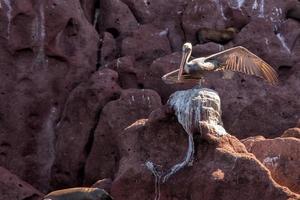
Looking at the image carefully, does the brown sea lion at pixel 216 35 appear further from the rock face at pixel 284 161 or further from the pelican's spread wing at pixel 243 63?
the rock face at pixel 284 161

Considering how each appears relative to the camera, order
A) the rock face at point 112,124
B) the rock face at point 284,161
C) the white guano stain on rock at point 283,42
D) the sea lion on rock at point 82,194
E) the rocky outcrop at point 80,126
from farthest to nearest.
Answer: the white guano stain on rock at point 283,42 < the rocky outcrop at point 80,126 < the rock face at point 112,124 < the sea lion on rock at point 82,194 < the rock face at point 284,161

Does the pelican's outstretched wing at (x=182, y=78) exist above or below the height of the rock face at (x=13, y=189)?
above

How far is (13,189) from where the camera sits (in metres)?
12.0

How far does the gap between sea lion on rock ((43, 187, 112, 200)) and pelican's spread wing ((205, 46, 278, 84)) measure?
8.15ft

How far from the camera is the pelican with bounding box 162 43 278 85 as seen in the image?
11.6 metres

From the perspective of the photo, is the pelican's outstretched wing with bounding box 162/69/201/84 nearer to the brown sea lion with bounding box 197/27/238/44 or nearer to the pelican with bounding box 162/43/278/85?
the pelican with bounding box 162/43/278/85

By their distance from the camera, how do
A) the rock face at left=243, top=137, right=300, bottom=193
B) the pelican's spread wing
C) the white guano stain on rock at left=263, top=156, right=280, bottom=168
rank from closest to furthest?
the rock face at left=243, top=137, right=300, bottom=193 → the white guano stain on rock at left=263, top=156, right=280, bottom=168 → the pelican's spread wing

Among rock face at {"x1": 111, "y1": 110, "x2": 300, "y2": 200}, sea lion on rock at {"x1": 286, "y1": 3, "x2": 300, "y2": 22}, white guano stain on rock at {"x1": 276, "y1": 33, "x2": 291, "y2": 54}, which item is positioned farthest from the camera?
sea lion on rock at {"x1": 286, "y1": 3, "x2": 300, "y2": 22}

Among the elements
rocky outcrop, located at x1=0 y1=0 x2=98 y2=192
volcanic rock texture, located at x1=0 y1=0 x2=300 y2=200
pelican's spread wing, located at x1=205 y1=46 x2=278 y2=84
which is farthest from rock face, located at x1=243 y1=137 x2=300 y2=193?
rocky outcrop, located at x1=0 y1=0 x2=98 y2=192

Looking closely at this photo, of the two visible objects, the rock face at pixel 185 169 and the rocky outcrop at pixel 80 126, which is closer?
the rock face at pixel 185 169

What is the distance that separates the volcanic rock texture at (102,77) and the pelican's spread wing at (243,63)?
1.89 ft

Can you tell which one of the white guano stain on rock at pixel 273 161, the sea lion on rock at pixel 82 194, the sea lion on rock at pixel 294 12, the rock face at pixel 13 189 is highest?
the sea lion on rock at pixel 294 12

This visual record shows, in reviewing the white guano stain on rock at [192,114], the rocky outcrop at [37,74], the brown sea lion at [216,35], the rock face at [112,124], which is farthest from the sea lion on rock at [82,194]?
the brown sea lion at [216,35]

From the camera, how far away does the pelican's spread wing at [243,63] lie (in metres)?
11.9
